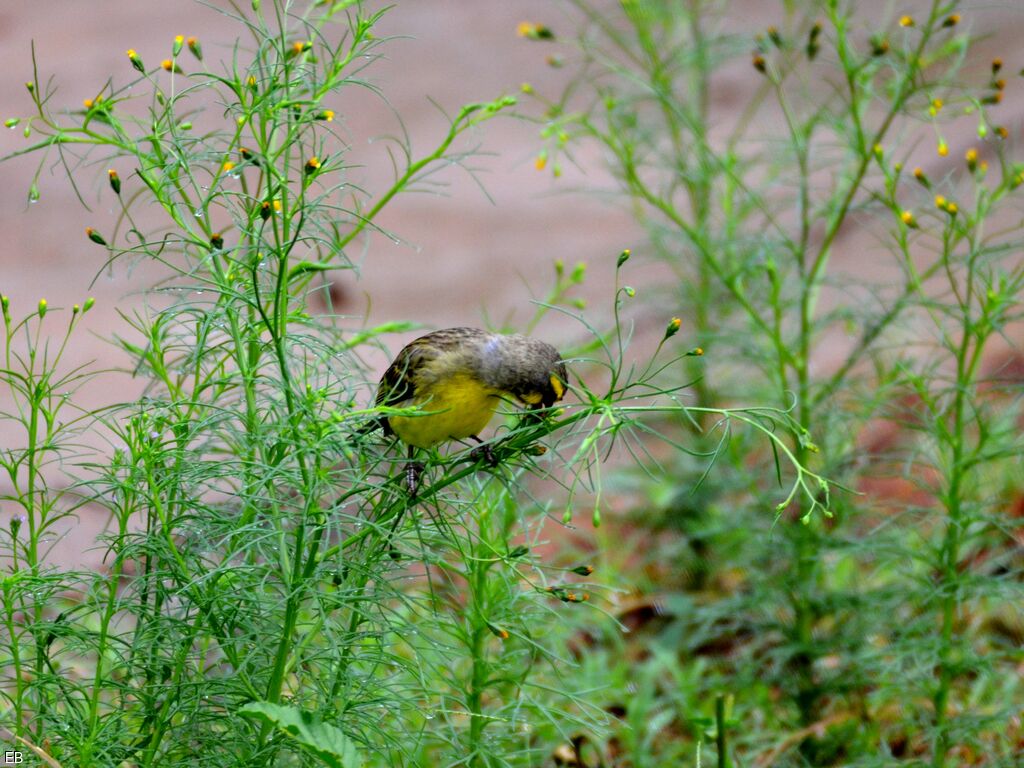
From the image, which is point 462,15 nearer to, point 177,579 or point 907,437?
point 907,437

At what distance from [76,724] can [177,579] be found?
0.33 meters

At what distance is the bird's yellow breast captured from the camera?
A: 2.39 meters

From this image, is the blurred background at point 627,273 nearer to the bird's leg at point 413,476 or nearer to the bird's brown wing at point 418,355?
the bird's brown wing at point 418,355

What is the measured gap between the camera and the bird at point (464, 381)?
2.36 metres

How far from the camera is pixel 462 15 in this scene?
8.12m

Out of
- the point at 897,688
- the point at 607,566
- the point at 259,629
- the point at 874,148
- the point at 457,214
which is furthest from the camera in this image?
the point at 457,214

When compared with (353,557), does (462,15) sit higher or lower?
higher

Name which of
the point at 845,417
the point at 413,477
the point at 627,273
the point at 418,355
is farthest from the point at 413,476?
the point at 627,273

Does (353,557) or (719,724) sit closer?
(353,557)

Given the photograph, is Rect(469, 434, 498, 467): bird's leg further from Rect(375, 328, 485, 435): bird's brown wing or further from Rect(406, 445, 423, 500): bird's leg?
Rect(375, 328, 485, 435): bird's brown wing

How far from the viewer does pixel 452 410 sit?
2.45 m

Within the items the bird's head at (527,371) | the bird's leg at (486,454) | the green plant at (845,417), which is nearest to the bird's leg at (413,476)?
the bird's leg at (486,454)

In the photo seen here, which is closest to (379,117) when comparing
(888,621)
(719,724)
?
(888,621)

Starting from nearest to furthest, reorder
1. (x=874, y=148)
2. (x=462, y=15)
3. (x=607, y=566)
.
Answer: (x=874, y=148) → (x=607, y=566) → (x=462, y=15)
